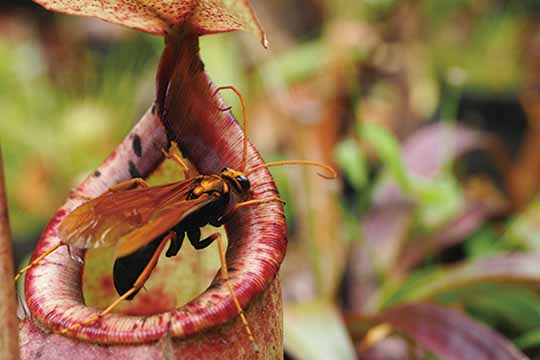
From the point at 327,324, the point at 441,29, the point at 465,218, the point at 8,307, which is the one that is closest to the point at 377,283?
the point at 465,218

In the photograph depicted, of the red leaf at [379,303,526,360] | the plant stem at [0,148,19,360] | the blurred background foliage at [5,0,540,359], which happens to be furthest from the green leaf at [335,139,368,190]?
the plant stem at [0,148,19,360]

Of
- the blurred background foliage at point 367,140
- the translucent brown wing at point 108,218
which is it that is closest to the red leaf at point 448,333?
the blurred background foliage at point 367,140

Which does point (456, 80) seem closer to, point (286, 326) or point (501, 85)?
point (286, 326)

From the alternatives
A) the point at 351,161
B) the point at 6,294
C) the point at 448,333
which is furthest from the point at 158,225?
the point at 351,161

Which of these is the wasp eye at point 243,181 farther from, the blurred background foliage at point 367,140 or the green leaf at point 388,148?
the green leaf at point 388,148

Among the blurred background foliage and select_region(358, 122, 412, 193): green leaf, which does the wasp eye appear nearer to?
the blurred background foliage

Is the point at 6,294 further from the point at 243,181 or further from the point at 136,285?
the point at 243,181
